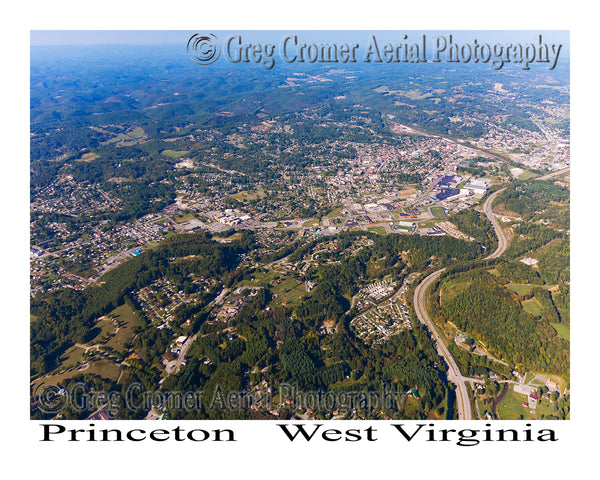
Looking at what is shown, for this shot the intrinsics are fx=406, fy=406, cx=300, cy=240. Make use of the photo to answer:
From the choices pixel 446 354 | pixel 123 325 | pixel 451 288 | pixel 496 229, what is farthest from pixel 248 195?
pixel 446 354

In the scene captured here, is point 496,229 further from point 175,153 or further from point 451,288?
point 175,153

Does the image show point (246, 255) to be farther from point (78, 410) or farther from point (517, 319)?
point (517, 319)

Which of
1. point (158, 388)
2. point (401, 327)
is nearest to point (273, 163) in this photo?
point (401, 327)

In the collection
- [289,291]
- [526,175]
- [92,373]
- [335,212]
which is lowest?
[92,373]

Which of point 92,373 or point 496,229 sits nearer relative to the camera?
point 92,373

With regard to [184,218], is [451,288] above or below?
below

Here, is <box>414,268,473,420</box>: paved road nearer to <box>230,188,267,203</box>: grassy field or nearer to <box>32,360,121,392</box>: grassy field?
<box>32,360,121,392</box>: grassy field
